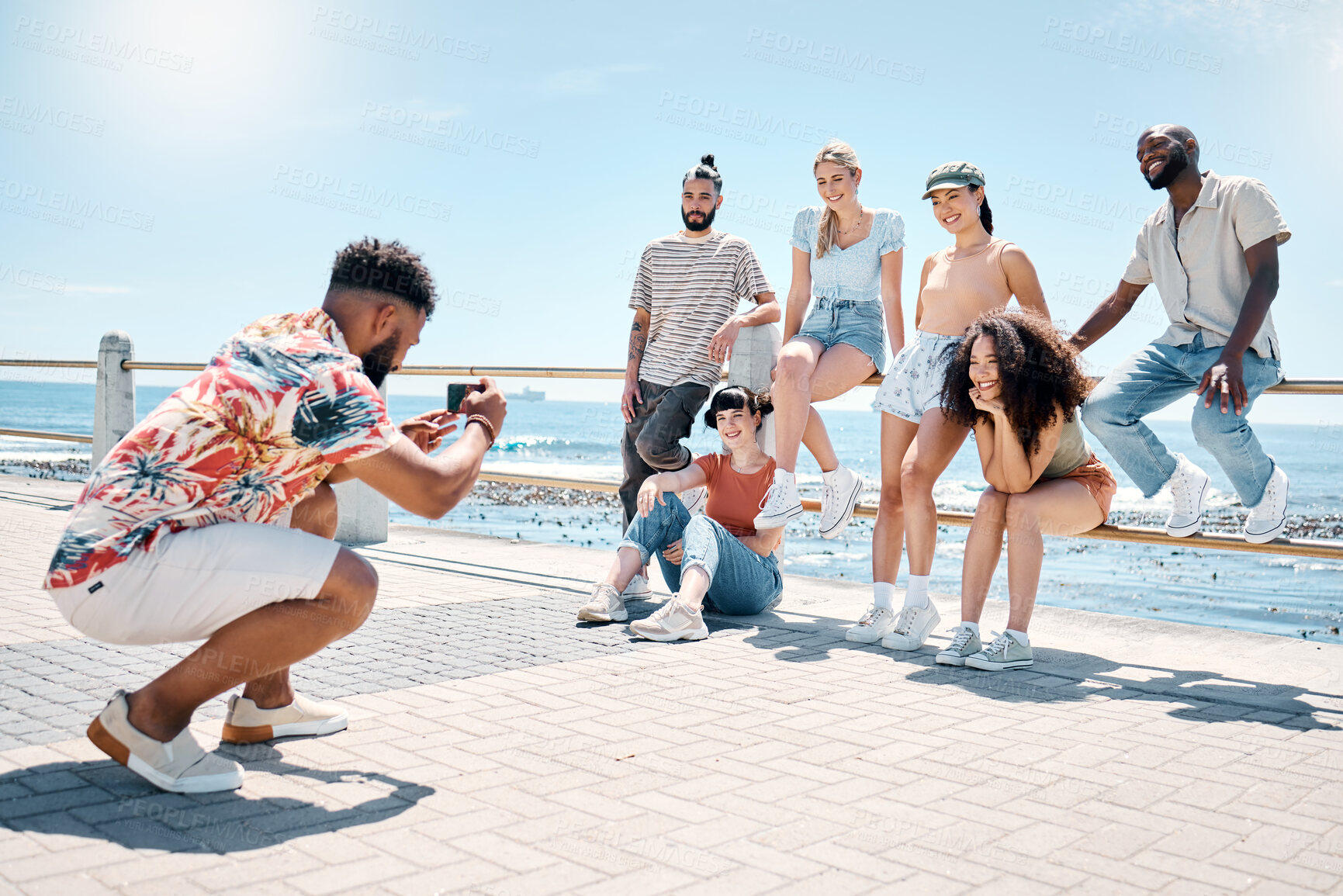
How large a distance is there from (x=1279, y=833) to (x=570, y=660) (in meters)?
2.29

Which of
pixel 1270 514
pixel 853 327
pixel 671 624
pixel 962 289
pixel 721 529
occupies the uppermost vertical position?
pixel 962 289

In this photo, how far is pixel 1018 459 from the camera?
368cm

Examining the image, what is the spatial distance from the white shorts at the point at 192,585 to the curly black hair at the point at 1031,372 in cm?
242

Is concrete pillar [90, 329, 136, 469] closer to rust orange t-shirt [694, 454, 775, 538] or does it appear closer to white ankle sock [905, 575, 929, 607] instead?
rust orange t-shirt [694, 454, 775, 538]

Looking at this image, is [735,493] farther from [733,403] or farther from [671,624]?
[671,624]

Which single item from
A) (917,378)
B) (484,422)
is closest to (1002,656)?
(917,378)

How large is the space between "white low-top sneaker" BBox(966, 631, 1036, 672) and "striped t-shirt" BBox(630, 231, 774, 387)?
197 centimetres

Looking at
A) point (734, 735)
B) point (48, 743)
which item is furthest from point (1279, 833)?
point (48, 743)

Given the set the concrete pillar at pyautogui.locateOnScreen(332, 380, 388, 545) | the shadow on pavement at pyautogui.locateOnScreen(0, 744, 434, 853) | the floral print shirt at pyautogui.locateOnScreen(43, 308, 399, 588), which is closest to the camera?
the shadow on pavement at pyautogui.locateOnScreen(0, 744, 434, 853)

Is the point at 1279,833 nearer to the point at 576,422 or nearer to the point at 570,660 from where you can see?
the point at 570,660

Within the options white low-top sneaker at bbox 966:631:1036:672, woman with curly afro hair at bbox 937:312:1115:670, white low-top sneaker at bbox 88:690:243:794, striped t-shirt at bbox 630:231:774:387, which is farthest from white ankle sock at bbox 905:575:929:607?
white low-top sneaker at bbox 88:690:243:794

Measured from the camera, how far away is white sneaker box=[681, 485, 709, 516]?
4902 millimetres

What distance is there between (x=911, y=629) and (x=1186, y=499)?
113 centimetres

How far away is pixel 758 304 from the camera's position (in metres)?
5.03
